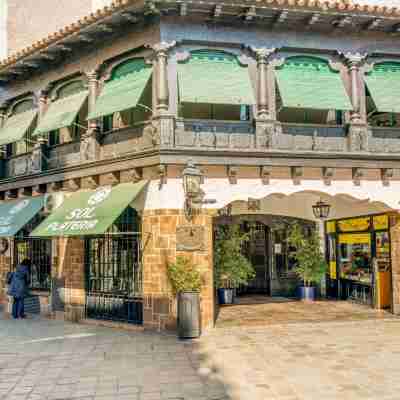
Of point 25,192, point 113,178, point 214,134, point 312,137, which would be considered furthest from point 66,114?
point 312,137

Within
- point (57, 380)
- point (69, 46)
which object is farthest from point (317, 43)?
point (57, 380)

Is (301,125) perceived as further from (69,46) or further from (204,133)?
(69,46)

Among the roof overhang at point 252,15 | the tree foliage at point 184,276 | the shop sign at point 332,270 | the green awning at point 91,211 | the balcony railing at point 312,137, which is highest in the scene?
the roof overhang at point 252,15

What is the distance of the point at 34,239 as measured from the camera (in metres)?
13.6

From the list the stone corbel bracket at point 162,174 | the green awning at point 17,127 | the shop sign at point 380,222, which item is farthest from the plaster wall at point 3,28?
the shop sign at point 380,222

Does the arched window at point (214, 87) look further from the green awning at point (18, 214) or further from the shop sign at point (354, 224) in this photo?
the green awning at point (18, 214)

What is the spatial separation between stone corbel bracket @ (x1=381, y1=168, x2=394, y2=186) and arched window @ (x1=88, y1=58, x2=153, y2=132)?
19.6 feet

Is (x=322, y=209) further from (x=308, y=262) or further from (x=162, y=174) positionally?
(x=162, y=174)

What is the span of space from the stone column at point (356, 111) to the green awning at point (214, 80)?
8.75 feet

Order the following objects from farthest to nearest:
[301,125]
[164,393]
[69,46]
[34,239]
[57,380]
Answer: [34,239] → [69,46] → [301,125] → [57,380] → [164,393]

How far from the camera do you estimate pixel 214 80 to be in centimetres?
1012

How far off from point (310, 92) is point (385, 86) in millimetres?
2116

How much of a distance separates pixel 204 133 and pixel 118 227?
3.27 meters

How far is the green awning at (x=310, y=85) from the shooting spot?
10180 millimetres
